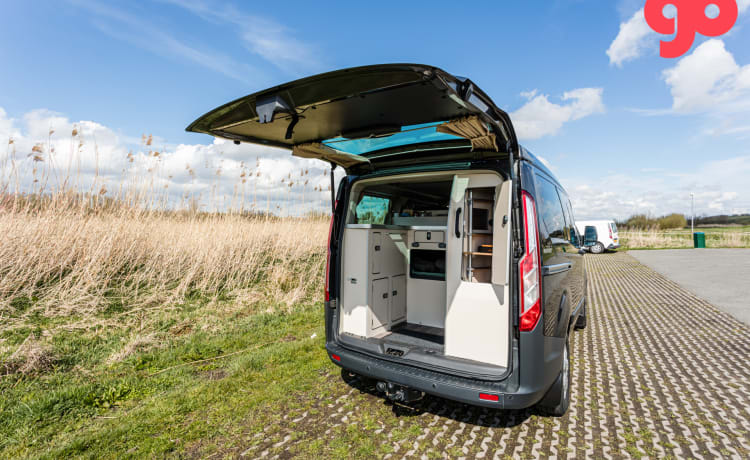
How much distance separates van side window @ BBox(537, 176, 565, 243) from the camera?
8.98ft

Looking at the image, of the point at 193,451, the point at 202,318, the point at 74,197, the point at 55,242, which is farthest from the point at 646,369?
the point at 74,197

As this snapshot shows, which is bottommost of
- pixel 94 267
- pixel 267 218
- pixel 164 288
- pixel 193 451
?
pixel 193 451

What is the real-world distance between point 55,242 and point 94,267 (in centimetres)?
67

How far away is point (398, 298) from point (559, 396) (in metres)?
1.73

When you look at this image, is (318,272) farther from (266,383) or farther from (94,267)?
(266,383)

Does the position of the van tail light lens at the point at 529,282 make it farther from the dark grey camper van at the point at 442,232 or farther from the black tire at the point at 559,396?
the black tire at the point at 559,396

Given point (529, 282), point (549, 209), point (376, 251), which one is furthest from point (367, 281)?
point (549, 209)

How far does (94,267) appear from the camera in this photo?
560 centimetres

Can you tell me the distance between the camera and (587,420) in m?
2.65

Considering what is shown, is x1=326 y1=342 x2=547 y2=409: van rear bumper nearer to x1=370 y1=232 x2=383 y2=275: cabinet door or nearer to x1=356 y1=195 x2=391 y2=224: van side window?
x1=370 y1=232 x2=383 y2=275: cabinet door

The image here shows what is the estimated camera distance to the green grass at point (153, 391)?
238cm

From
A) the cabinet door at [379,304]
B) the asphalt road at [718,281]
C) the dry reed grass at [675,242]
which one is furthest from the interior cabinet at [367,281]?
the dry reed grass at [675,242]

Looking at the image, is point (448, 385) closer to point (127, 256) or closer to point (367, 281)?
point (367, 281)

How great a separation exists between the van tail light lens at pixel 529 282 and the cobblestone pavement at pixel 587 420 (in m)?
0.88
